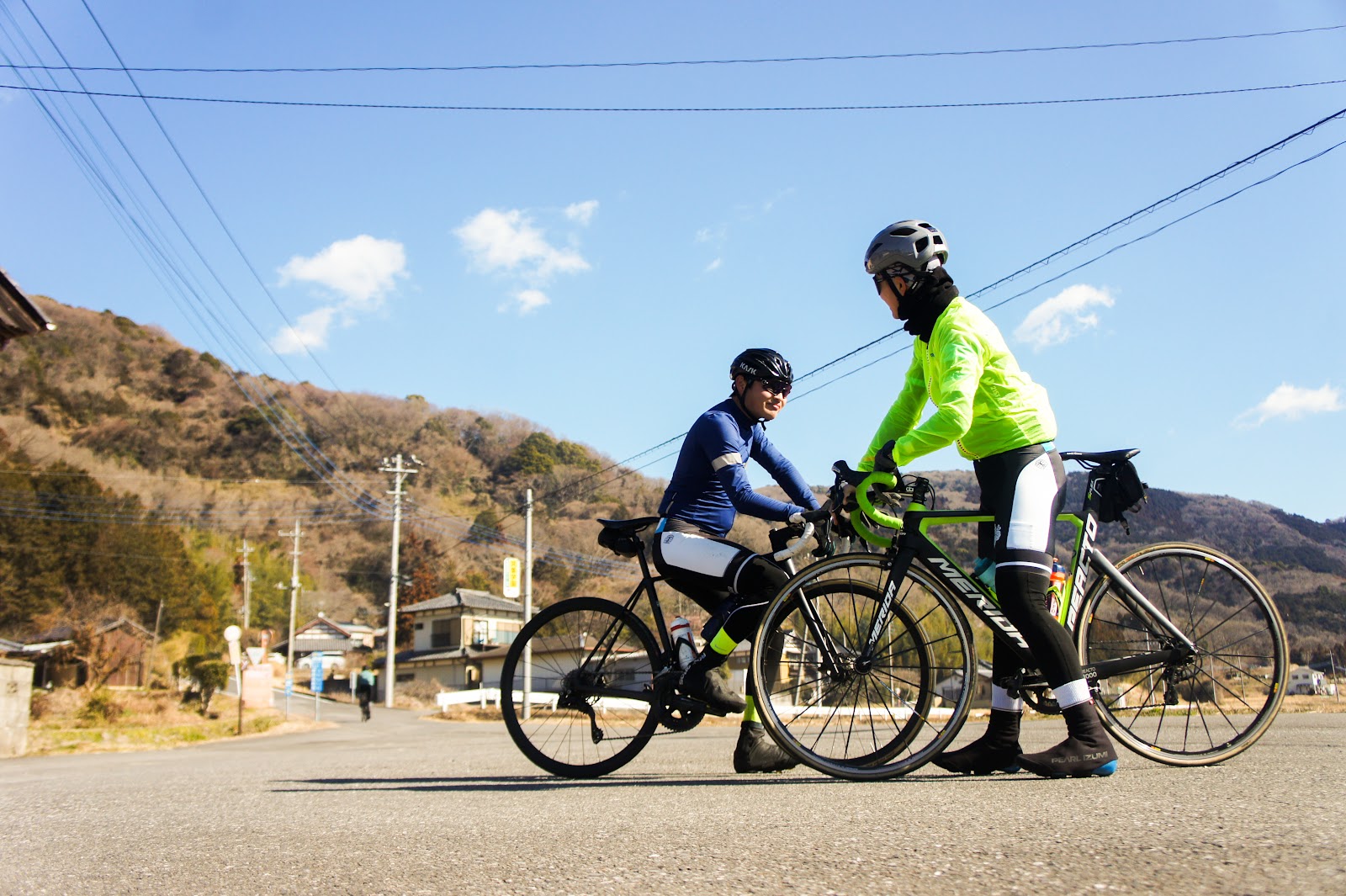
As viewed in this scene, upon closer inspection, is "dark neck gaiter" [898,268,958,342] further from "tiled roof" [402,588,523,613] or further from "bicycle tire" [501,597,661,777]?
"tiled roof" [402,588,523,613]

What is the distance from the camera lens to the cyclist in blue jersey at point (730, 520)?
3.70 metres

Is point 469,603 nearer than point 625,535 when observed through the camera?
No

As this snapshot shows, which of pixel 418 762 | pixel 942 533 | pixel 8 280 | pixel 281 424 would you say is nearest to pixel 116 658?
pixel 8 280

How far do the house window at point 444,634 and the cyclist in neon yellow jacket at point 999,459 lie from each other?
6830 cm

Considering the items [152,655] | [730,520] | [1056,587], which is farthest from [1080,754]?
[152,655]

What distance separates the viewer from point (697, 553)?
3834 millimetres

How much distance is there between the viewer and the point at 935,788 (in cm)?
283

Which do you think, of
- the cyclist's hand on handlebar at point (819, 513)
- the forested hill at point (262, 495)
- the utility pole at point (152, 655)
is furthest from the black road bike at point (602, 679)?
the utility pole at point (152, 655)

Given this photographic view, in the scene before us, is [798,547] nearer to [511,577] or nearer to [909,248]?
[909,248]

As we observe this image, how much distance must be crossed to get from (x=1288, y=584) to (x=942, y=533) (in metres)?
40.5

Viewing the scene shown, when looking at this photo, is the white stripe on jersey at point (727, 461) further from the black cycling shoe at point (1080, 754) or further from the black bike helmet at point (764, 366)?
the black cycling shoe at point (1080, 754)

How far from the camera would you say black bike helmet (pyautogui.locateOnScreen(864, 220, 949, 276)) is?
139 inches

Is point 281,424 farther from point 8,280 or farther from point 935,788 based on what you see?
point 935,788

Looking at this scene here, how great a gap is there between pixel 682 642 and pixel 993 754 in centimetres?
127
